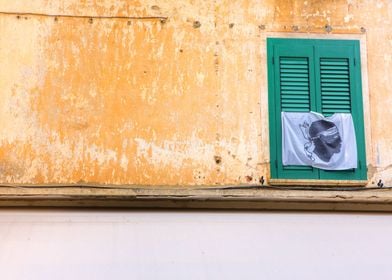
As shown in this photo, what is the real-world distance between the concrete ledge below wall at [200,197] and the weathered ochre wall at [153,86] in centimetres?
18

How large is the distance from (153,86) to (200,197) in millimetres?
1413

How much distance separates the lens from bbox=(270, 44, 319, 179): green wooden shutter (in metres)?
7.15

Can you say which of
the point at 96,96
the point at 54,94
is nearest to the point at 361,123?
the point at 96,96

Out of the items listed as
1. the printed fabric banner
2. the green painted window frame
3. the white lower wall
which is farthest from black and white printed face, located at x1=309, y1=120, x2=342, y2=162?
the white lower wall

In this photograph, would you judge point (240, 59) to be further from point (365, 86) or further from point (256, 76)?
point (365, 86)

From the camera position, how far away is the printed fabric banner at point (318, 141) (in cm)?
714

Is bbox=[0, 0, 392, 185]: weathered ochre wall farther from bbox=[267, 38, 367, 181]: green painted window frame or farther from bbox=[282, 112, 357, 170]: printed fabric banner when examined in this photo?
bbox=[282, 112, 357, 170]: printed fabric banner

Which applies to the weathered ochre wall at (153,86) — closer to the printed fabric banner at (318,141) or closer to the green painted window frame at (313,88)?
the green painted window frame at (313,88)

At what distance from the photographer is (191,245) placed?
6605 mm

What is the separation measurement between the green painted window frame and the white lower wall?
47 centimetres

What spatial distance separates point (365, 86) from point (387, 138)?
2.12ft

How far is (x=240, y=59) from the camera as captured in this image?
750cm

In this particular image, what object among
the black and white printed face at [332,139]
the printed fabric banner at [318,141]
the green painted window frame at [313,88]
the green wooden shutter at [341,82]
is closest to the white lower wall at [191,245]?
the green painted window frame at [313,88]

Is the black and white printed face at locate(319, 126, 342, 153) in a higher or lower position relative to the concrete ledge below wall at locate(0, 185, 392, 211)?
higher
